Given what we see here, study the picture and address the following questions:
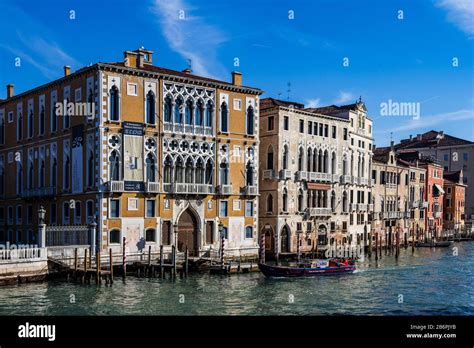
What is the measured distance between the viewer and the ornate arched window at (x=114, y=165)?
76.6ft

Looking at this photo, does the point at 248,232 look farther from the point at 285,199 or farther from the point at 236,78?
the point at 236,78

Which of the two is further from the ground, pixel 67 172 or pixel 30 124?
pixel 30 124

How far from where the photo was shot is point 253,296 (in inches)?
691

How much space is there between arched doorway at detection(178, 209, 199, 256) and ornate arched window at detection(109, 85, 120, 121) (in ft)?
16.6

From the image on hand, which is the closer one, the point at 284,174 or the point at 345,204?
the point at 284,174

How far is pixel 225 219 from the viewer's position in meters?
26.9

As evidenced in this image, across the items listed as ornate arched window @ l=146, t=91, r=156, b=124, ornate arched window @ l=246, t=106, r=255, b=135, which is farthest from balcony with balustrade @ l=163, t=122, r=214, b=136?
ornate arched window @ l=246, t=106, r=255, b=135

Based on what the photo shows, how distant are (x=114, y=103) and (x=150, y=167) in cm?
295

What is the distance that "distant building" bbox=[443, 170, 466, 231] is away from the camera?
53.0 m

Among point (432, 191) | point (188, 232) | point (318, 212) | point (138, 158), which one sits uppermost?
point (138, 158)

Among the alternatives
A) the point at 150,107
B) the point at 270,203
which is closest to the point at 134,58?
the point at 150,107

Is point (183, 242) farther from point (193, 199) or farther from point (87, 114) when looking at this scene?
point (87, 114)

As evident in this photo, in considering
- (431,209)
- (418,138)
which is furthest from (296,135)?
(418,138)

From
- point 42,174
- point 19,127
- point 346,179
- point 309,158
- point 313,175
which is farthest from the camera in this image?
point 346,179
